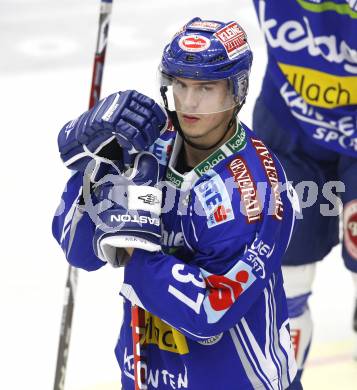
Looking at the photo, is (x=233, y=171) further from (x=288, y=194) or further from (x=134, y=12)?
(x=134, y=12)

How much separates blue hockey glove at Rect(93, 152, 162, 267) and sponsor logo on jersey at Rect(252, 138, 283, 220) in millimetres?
209

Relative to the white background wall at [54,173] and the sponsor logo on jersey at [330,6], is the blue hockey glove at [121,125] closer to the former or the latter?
the sponsor logo on jersey at [330,6]

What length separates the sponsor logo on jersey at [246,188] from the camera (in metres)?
1.95

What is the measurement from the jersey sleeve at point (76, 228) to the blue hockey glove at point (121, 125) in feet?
0.40

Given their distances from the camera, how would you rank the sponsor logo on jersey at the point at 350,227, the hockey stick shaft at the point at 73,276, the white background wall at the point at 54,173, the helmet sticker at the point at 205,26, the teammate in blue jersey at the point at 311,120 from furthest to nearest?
the white background wall at the point at 54,173, the sponsor logo on jersey at the point at 350,227, the teammate in blue jersey at the point at 311,120, the hockey stick shaft at the point at 73,276, the helmet sticker at the point at 205,26

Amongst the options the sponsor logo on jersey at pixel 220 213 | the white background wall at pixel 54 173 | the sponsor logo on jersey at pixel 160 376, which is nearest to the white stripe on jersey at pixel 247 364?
the sponsor logo on jersey at pixel 160 376

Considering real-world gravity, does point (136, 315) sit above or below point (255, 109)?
below

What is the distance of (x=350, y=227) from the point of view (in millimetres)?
2852

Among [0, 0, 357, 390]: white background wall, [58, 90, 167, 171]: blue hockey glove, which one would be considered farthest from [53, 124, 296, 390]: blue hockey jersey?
[0, 0, 357, 390]: white background wall

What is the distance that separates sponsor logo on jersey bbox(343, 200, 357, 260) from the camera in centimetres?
280

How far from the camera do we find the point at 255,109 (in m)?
2.91

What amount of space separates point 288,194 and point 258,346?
29 cm

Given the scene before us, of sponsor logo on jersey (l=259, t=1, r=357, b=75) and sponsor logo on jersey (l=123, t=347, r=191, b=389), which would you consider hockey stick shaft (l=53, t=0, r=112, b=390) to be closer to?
sponsor logo on jersey (l=259, t=1, r=357, b=75)

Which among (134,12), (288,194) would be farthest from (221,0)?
(288,194)
